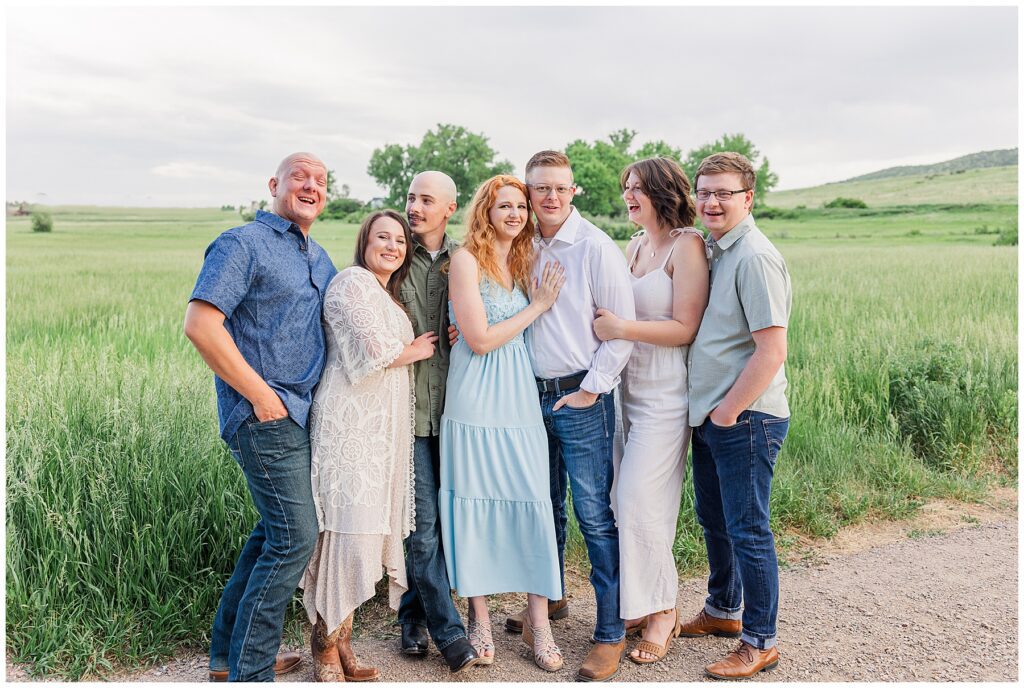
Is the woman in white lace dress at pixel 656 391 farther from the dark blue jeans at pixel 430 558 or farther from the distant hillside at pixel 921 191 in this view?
the distant hillside at pixel 921 191

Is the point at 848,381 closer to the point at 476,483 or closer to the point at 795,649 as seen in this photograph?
the point at 795,649

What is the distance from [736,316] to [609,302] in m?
0.61

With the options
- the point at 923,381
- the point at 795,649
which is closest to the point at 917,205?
the point at 923,381

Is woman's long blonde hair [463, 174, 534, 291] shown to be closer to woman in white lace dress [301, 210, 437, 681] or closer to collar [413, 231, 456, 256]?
collar [413, 231, 456, 256]

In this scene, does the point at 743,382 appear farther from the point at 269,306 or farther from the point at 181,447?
the point at 181,447

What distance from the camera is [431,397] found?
12.5 feet

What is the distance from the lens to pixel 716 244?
375cm

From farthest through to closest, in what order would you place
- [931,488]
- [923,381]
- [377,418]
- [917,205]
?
[917,205] < [923,381] < [931,488] < [377,418]

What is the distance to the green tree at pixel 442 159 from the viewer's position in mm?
67938

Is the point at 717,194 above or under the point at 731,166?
under

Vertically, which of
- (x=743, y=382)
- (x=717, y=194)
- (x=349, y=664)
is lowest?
(x=349, y=664)

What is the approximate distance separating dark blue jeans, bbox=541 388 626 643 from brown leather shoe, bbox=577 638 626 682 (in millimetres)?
36

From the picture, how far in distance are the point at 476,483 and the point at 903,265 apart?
17.7 metres

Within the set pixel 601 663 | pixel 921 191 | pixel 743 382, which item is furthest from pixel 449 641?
pixel 921 191
